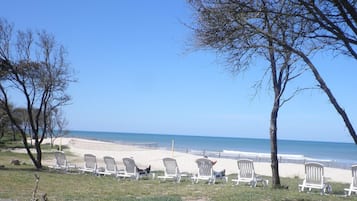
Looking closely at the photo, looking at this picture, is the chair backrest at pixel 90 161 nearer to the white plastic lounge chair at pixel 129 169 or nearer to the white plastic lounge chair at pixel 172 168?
the white plastic lounge chair at pixel 129 169

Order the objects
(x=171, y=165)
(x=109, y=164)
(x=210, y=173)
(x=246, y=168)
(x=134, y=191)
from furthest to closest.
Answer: (x=109, y=164)
(x=171, y=165)
(x=210, y=173)
(x=246, y=168)
(x=134, y=191)

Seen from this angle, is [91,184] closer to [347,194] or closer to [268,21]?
[347,194]

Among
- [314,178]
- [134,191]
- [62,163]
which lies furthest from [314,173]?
[62,163]

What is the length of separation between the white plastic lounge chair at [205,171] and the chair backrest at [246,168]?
3.63 feet

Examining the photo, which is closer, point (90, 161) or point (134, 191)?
point (134, 191)

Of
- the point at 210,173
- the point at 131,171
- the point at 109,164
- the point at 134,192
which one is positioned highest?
the point at 109,164

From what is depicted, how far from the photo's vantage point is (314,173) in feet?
44.7

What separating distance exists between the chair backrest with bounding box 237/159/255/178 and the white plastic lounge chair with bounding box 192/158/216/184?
1.11 meters

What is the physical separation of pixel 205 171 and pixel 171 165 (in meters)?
1.28

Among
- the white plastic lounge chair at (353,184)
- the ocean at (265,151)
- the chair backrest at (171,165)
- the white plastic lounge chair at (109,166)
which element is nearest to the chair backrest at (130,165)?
the white plastic lounge chair at (109,166)

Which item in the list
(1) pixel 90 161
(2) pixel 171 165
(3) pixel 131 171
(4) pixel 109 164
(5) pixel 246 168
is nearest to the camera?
(5) pixel 246 168

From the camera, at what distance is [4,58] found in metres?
20.2

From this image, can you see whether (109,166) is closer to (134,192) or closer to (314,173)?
(134,192)

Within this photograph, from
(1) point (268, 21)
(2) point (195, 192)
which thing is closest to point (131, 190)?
(2) point (195, 192)
